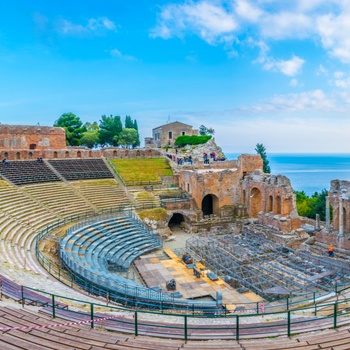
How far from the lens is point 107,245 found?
24547 mm

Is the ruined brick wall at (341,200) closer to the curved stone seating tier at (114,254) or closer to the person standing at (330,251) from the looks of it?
the person standing at (330,251)

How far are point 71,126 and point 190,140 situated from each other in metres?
23.7

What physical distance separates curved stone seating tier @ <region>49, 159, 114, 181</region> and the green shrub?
806 inches

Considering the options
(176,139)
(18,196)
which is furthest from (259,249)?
(176,139)

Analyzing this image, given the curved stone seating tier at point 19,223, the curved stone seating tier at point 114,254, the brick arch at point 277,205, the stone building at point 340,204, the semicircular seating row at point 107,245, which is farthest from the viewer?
the brick arch at point 277,205

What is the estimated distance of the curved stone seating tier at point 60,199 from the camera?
30.0m

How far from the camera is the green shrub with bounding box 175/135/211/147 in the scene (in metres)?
60.8

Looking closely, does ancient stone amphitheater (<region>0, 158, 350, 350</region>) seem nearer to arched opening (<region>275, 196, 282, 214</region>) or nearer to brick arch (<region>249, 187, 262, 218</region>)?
brick arch (<region>249, 187, 262, 218</region>)

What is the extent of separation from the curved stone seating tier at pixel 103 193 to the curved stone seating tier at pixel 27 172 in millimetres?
3345

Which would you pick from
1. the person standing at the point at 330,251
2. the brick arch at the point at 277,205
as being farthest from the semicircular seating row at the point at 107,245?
the person standing at the point at 330,251

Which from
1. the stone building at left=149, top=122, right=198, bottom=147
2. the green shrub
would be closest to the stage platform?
the green shrub

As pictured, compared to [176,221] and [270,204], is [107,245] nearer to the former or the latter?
[176,221]

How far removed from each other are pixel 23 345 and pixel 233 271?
1655 centimetres

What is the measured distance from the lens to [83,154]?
49.9 m
